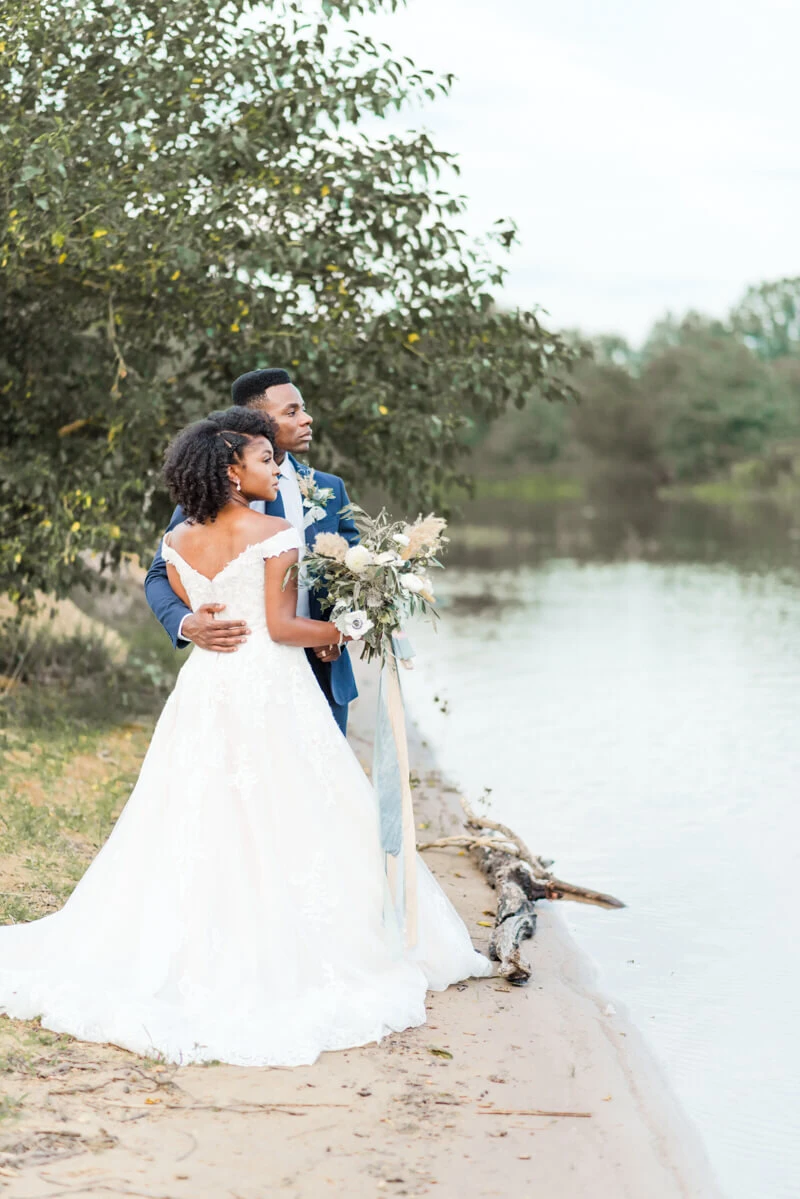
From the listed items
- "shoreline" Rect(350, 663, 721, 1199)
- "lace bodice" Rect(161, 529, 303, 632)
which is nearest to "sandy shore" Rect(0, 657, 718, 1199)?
"shoreline" Rect(350, 663, 721, 1199)

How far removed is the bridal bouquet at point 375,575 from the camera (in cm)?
537

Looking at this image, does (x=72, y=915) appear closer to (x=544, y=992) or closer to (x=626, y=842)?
(x=544, y=992)

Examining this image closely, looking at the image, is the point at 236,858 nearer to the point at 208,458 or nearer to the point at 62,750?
the point at 208,458

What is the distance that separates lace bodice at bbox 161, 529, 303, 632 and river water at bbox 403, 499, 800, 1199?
230 centimetres

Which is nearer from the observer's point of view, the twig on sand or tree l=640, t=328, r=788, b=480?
the twig on sand

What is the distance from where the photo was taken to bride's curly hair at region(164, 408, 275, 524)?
205 inches

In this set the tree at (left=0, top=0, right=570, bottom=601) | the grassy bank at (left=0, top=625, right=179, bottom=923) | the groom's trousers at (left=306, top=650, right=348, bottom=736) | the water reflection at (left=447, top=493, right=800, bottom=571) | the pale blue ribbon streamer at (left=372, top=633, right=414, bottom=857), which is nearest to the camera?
the pale blue ribbon streamer at (left=372, top=633, right=414, bottom=857)

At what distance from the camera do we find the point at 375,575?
5.40 metres

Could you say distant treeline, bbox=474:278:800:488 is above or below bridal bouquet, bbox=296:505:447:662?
above

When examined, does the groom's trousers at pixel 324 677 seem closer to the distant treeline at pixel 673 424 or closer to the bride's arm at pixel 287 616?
the bride's arm at pixel 287 616

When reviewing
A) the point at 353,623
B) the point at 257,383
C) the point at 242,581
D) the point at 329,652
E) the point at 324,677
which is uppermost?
the point at 257,383

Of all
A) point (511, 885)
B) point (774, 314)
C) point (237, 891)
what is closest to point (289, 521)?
point (237, 891)

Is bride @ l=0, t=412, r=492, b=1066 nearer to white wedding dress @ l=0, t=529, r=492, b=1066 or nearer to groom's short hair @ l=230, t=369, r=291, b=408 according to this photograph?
white wedding dress @ l=0, t=529, r=492, b=1066

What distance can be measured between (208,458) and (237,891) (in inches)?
59.2
